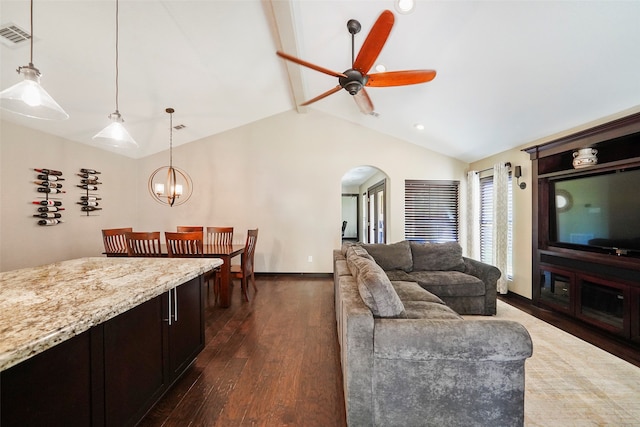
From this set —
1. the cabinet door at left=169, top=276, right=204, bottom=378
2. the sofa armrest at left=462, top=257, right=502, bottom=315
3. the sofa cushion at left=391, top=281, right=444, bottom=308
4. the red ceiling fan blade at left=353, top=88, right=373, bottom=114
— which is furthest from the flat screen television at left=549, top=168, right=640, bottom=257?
the cabinet door at left=169, top=276, right=204, bottom=378

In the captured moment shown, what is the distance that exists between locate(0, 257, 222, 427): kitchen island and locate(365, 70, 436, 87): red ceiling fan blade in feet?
7.01

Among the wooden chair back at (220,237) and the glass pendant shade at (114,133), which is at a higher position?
the glass pendant shade at (114,133)

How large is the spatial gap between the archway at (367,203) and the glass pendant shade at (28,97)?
169 inches

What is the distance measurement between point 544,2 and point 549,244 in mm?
2881

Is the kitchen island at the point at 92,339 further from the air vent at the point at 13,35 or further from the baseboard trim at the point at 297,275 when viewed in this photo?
the baseboard trim at the point at 297,275

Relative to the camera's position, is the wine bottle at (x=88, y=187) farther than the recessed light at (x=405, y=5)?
Yes

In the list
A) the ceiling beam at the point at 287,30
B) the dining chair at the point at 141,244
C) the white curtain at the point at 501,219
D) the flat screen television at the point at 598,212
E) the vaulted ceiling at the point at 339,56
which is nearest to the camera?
the vaulted ceiling at the point at 339,56

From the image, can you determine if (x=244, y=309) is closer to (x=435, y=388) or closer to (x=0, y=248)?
(x=435, y=388)

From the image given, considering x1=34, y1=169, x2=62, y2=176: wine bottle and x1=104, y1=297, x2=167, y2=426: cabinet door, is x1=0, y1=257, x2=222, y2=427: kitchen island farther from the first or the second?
x1=34, y1=169, x2=62, y2=176: wine bottle

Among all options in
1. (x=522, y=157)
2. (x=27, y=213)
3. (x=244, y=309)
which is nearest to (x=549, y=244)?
(x=522, y=157)

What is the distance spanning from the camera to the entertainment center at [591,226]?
259 centimetres

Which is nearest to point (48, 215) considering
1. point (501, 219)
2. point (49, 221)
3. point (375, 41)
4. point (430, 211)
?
point (49, 221)

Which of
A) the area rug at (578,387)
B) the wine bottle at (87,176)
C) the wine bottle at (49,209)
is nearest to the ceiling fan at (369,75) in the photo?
the area rug at (578,387)

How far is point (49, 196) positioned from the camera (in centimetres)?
371
